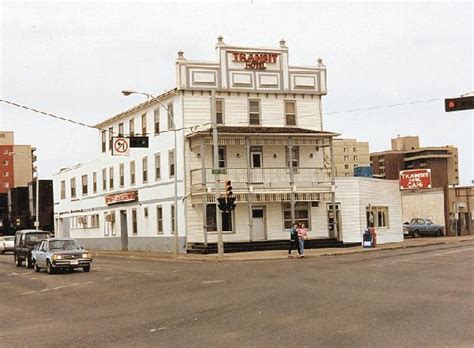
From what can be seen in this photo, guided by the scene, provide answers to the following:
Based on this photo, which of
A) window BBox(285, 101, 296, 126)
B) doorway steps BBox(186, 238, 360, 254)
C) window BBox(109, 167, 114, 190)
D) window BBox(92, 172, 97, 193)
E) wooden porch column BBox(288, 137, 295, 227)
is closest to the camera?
doorway steps BBox(186, 238, 360, 254)

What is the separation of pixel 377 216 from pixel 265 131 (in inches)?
432

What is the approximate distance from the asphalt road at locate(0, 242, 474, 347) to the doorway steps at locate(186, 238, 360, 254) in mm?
14536

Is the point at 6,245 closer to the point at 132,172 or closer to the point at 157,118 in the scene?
the point at 132,172

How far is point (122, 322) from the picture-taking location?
43.7 feet

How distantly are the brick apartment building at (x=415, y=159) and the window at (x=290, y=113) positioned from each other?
9838 cm

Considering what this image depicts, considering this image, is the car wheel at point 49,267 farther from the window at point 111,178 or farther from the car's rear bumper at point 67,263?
the window at point 111,178

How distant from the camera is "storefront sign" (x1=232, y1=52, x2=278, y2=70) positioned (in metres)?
42.2

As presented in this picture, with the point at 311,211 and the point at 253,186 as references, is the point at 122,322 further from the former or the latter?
the point at 311,211

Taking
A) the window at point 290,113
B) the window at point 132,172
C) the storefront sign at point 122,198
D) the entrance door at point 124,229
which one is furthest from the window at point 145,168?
the window at point 290,113

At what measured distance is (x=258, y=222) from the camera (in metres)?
41.8

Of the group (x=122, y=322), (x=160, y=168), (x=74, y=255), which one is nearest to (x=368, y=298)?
(x=122, y=322)

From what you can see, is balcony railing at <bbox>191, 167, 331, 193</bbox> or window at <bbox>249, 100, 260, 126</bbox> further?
window at <bbox>249, 100, 260, 126</bbox>

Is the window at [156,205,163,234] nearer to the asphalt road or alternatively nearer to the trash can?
the trash can

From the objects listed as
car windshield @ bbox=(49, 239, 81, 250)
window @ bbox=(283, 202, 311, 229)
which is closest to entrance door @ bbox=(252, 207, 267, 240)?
window @ bbox=(283, 202, 311, 229)
